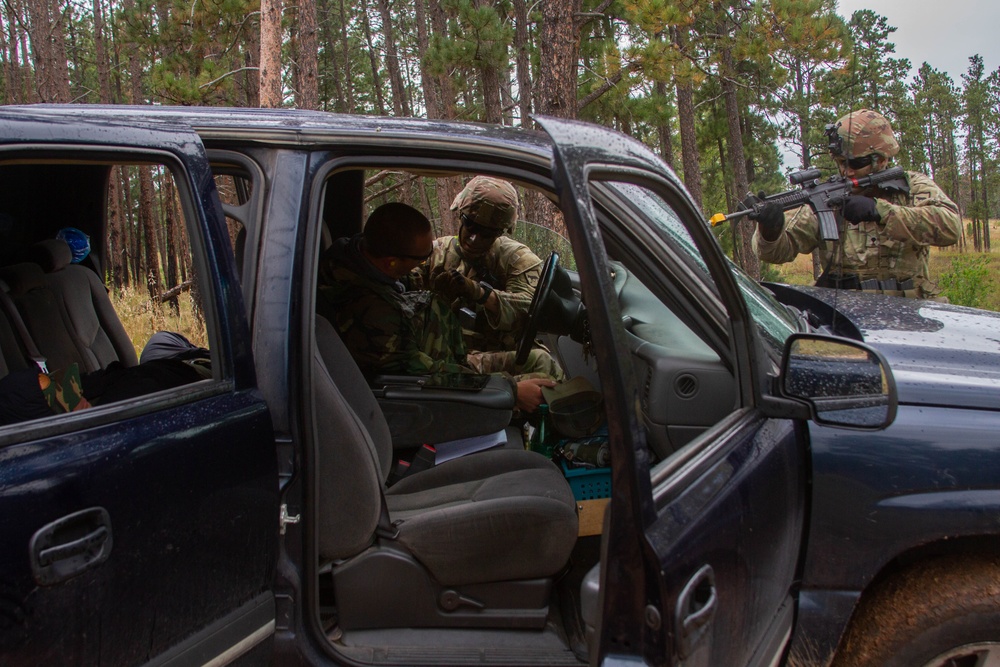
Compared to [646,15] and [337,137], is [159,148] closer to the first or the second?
[337,137]

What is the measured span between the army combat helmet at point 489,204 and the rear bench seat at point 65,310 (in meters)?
2.21

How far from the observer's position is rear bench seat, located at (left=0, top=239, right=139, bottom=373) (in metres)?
2.49

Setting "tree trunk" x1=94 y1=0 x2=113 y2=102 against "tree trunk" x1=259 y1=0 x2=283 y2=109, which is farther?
"tree trunk" x1=94 y1=0 x2=113 y2=102

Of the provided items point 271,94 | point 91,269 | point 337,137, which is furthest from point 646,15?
point 337,137

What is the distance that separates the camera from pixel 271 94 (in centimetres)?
721

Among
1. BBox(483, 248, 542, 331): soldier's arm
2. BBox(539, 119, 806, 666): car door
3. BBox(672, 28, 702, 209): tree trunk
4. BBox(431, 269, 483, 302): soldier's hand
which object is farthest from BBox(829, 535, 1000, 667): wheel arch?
BBox(672, 28, 702, 209): tree trunk

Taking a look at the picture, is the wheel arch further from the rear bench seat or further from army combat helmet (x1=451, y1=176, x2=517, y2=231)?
army combat helmet (x1=451, y1=176, x2=517, y2=231)

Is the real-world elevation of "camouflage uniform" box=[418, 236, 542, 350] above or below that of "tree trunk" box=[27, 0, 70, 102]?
below

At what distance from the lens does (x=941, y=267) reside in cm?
2577

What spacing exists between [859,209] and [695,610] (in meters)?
4.07

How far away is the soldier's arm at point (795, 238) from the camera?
16.9ft

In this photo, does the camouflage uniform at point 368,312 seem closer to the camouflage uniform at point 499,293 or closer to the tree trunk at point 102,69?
the camouflage uniform at point 499,293

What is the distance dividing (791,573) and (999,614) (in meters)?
0.50

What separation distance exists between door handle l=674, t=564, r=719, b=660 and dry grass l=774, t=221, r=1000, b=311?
9859 mm
